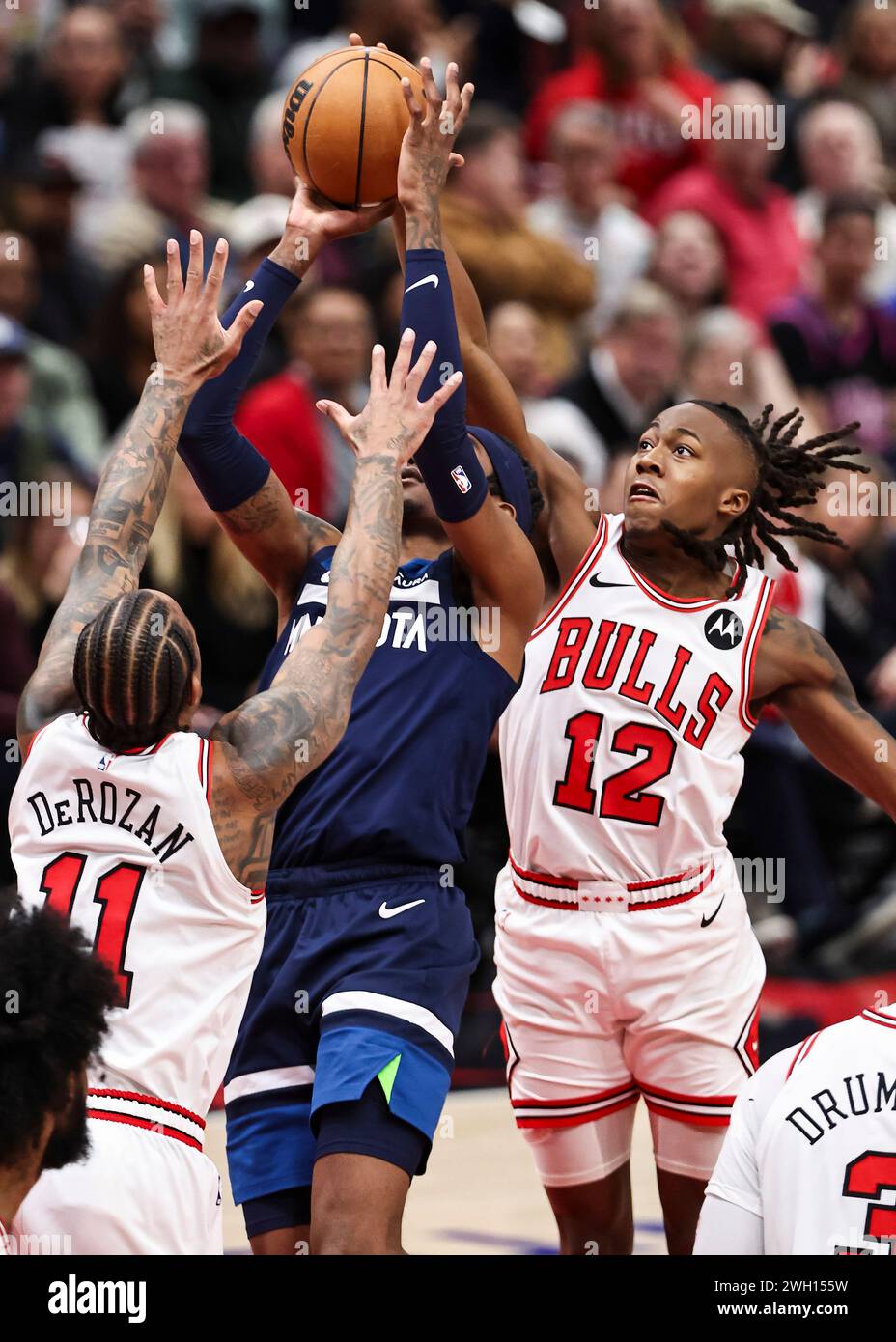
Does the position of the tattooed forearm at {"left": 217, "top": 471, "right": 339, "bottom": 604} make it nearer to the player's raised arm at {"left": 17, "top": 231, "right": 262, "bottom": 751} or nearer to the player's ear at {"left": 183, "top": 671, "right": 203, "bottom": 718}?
the player's raised arm at {"left": 17, "top": 231, "right": 262, "bottom": 751}

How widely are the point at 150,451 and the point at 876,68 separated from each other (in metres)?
8.41

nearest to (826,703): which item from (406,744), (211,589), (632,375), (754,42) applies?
(406,744)

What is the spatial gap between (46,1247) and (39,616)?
16.0 ft

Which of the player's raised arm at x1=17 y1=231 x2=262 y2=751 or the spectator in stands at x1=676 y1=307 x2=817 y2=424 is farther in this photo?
the spectator in stands at x1=676 y1=307 x2=817 y2=424

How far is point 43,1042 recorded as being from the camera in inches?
106

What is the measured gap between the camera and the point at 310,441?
26.3ft

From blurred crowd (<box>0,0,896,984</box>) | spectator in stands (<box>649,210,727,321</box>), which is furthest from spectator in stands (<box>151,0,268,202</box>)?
spectator in stands (<box>649,210,727,321</box>)

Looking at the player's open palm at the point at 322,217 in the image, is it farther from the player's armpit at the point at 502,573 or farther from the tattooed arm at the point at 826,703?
the tattooed arm at the point at 826,703

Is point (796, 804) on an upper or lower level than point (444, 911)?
upper

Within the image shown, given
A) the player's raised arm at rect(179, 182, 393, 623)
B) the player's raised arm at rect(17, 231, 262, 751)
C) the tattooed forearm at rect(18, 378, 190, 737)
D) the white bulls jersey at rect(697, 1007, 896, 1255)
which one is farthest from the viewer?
the player's raised arm at rect(179, 182, 393, 623)

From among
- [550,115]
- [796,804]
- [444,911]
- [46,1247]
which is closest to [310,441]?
[796,804]

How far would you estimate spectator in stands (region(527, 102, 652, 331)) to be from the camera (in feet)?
32.0

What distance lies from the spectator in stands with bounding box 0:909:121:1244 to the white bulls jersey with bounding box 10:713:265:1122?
343 mm
